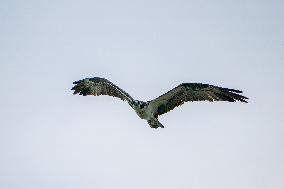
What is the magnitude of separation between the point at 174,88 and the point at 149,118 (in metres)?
1.41

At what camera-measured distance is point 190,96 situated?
1470 centimetres

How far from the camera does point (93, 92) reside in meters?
16.5

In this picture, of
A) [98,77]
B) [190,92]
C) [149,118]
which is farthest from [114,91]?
[190,92]

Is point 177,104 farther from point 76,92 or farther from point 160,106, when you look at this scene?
point 76,92

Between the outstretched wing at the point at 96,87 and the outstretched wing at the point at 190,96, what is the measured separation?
135 centimetres

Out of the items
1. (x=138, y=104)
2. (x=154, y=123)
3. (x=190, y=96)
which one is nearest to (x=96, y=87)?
(x=138, y=104)

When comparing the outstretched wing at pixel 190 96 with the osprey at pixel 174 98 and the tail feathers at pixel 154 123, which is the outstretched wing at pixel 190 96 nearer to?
the osprey at pixel 174 98

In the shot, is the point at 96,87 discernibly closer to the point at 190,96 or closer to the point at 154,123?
the point at 154,123

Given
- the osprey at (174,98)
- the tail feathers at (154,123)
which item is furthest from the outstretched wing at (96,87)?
the tail feathers at (154,123)

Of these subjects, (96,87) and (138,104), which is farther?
(96,87)

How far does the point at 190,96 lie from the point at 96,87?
3777 mm

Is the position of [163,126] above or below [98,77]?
below

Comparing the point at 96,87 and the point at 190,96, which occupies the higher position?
the point at 96,87

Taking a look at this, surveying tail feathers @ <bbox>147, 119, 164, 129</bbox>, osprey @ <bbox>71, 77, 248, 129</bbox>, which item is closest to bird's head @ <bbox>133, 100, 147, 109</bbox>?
osprey @ <bbox>71, 77, 248, 129</bbox>
